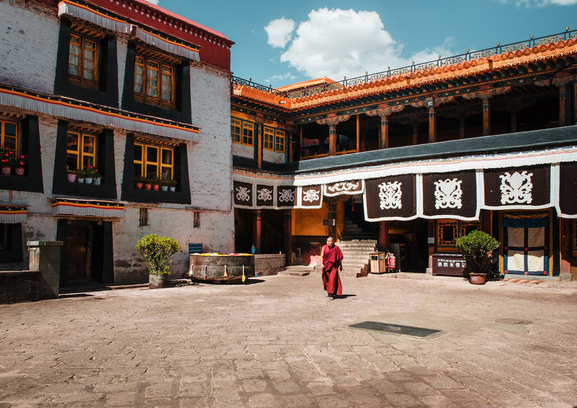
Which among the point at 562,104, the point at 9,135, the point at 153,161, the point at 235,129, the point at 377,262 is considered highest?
the point at 562,104

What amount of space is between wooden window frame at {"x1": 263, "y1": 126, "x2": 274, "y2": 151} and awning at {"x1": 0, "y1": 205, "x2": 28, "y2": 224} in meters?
12.0

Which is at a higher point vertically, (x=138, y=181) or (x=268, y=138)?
(x=268, y=138)

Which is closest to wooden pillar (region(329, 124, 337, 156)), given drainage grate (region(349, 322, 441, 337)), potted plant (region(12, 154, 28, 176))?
potted plant (region(12, 154, 28, 176))

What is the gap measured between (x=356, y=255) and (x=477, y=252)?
5390 mm

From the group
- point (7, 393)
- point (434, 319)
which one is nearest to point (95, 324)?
point (7, 393)

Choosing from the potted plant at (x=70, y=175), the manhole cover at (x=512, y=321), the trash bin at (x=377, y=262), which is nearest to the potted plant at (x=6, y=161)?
the potted plant at (x=70, y=175)

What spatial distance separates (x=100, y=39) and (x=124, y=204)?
5597 mm

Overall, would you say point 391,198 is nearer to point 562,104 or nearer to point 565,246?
point 565,246

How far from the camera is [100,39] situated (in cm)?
1526

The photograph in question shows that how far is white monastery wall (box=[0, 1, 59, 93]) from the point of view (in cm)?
1302

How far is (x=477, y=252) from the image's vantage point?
1583 cm

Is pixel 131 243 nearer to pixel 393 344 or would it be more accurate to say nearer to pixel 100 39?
pixel 100 39

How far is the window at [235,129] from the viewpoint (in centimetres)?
2072

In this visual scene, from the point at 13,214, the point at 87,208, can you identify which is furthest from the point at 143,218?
the point at 13,214
